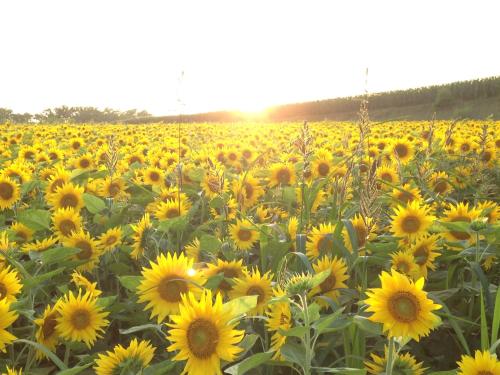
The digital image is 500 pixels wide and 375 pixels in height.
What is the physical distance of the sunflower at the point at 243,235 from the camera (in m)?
2.90

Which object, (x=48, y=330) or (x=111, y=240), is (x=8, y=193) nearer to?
(x=111, y=240)

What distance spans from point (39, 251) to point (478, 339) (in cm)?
223

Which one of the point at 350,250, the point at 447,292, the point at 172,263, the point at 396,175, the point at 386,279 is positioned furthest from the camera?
the point at 396,175

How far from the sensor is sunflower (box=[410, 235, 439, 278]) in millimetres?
2352

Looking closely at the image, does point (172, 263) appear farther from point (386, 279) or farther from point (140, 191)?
point (140, 191)

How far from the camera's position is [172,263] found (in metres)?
1.77

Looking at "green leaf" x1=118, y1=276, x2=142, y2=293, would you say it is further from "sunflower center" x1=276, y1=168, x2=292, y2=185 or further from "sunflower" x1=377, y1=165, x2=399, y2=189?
"sunflower" x1=377, y1=165, x2=399, y2=189

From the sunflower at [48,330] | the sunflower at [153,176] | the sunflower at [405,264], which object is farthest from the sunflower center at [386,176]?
the sunflower at [48,330]

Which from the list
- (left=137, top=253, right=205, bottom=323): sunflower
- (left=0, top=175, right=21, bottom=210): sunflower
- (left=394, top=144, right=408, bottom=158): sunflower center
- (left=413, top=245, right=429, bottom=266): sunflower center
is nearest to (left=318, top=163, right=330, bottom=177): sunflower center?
(left=394, top=144, right=408, bottom=158): sunflower center

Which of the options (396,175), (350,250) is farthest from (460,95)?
(350,250)

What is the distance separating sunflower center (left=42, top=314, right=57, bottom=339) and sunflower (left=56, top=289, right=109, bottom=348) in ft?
0.09

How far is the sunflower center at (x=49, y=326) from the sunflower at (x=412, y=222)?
166 cm

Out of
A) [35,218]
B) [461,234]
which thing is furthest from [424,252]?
[35,218]

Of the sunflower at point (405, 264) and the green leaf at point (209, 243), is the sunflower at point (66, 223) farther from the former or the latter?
the sunflower at point (405, 264)
